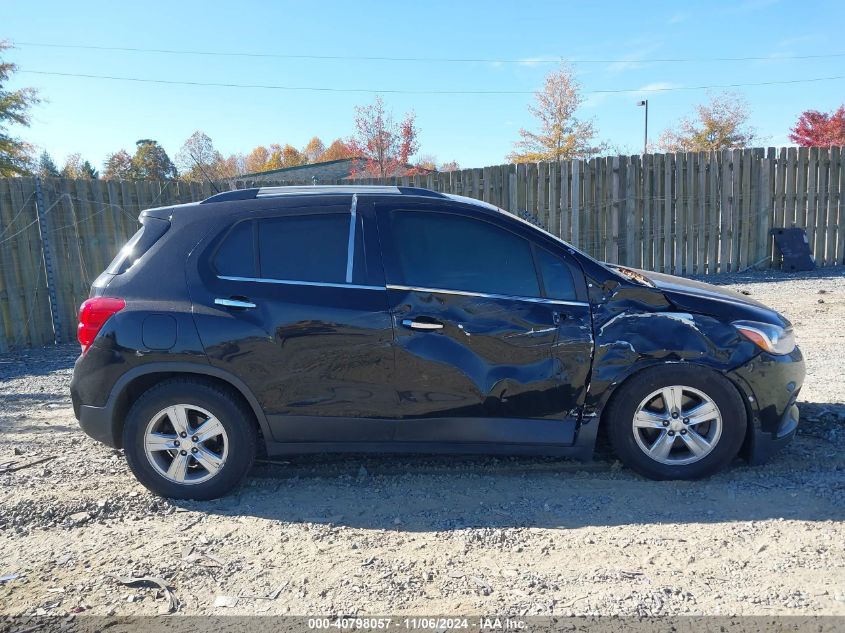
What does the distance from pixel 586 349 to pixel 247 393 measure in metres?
2.12

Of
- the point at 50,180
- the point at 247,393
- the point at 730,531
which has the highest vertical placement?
the point at 50,180

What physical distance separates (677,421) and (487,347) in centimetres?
129

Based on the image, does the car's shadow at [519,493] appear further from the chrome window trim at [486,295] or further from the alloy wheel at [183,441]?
the chrome window trim at [486,295]

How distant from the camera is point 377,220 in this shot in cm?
408

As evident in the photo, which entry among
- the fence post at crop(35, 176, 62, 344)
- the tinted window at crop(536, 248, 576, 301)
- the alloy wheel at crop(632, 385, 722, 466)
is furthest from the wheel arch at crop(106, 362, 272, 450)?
the fence post at crop(35, 176, 62, 344)

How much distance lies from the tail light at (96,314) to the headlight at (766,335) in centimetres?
387

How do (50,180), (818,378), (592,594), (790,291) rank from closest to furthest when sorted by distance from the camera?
(592,594) < (818,378) < (50,180) < (790,291)

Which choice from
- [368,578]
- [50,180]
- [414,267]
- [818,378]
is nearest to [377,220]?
[414,267]

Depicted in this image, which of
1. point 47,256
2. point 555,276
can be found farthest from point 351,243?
point 47,256

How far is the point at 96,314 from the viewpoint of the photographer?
3.93 meters

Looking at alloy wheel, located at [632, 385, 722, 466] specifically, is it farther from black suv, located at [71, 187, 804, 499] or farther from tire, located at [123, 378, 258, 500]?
tire, located at [123, 378, 258, 500]

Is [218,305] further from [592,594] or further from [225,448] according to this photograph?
[592,594]

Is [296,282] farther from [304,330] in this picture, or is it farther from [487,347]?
[487,347]

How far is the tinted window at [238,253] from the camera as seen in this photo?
4004 mm
